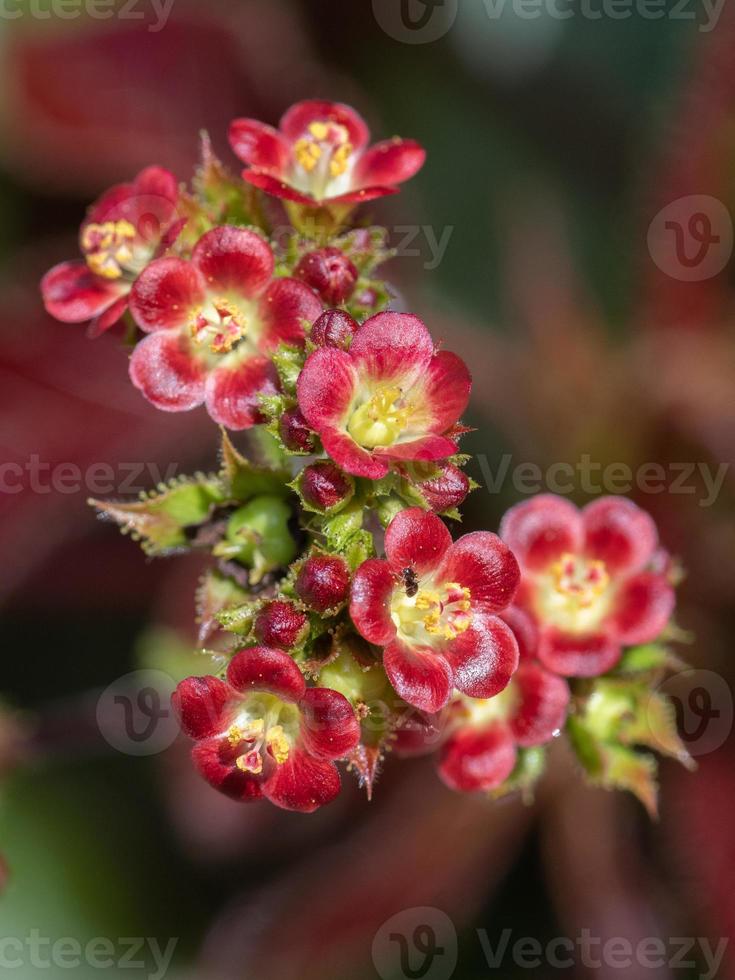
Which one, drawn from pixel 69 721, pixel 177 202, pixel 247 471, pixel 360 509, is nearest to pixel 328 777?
pixel 360 509

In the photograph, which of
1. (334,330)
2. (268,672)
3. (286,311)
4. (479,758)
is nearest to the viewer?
(268,672)

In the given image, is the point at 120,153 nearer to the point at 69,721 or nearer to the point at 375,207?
the point at 375,207

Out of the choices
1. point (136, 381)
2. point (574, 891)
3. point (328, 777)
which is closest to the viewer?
point (328, 777)

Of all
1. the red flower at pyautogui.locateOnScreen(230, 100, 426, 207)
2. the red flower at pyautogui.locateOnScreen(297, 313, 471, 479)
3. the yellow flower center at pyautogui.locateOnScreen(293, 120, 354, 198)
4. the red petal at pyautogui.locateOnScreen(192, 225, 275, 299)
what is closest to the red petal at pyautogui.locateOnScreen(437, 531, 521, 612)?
the red flower at pyautogui.locateOnScreen(297, 313, 471, 479)

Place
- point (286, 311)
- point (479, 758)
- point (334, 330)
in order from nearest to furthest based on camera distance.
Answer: point (334, 330), point (286, 311), point (479, 758)

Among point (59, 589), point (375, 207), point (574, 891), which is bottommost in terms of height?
point (574, 891)

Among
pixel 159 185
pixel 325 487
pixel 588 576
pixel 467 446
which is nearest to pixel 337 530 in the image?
pixel 325 487

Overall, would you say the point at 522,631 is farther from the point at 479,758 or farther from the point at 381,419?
the point at 381,419
